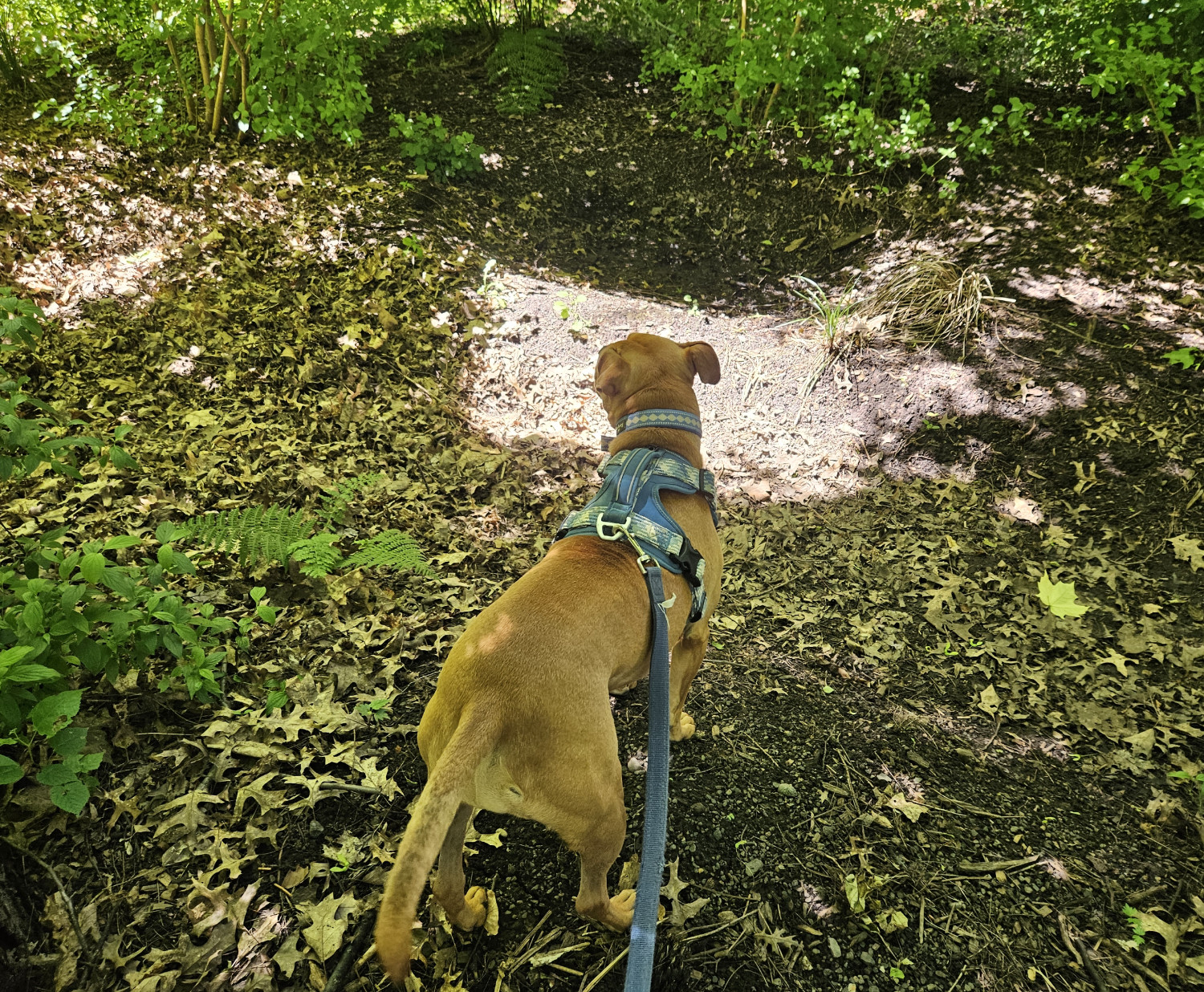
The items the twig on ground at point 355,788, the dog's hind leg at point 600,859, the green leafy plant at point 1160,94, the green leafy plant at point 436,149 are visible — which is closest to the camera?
the dog's hind leg at point 600,859

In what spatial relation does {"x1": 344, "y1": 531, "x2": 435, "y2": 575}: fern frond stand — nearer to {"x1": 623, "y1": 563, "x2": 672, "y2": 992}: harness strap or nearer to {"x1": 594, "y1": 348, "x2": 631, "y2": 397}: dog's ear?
{"x1": 594, "y1": 348, "x2": 631, "y2": 397}: dog's ear

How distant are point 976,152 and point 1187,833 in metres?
6.51

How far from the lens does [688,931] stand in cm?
231

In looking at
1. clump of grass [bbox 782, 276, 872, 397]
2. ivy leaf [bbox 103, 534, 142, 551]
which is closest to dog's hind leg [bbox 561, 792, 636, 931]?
ivy leaf [bbox 103, 534, 142, 551]

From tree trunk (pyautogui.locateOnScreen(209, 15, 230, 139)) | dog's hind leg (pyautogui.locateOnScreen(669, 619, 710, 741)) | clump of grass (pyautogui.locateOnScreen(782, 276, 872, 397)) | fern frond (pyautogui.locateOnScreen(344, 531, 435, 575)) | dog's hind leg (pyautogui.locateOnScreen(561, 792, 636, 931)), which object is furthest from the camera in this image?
tree trunk (pyautogui.locateOnScreen(209, 15, 230, 139))

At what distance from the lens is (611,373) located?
3.24m

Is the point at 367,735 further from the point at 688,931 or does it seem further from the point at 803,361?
the point at 803,361

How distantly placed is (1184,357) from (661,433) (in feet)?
15.2

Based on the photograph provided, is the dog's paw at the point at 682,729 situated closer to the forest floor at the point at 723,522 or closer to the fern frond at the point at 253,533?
the forest floor at the point at 723,522

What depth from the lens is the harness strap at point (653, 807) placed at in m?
1.55

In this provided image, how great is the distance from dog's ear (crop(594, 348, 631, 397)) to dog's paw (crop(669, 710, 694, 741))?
5.64 feet

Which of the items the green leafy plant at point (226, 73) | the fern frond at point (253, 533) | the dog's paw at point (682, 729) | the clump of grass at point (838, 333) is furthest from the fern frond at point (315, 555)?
the green leafy plant at point (226, 73)

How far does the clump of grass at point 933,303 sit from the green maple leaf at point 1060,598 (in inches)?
93.8

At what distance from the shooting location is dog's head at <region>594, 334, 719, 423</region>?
3.15 m
